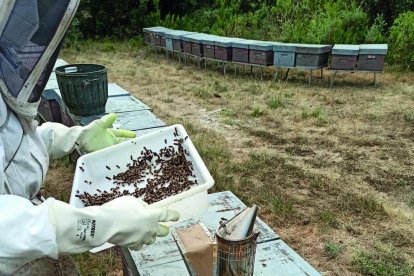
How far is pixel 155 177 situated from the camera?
1926 millimetres

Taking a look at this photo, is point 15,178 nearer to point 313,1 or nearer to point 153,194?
point 153,194

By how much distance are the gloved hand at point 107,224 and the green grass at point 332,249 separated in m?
1.86

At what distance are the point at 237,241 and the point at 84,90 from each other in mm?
3093

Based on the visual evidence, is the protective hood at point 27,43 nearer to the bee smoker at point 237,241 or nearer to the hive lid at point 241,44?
the bee smoker at point 237,241

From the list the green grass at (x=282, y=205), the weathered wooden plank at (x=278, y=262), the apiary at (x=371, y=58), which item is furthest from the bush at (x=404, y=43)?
the weathered wooden plank at (x=278, y=262)

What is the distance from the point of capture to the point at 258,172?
4.12 metres

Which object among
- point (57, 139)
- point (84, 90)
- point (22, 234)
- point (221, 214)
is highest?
point (22, 234)

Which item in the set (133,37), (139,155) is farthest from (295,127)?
(133,37)

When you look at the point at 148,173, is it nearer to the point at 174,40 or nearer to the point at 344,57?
the point at 344,57

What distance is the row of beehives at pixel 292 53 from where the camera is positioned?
6559 mm

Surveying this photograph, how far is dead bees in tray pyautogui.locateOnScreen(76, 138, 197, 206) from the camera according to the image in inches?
68.6

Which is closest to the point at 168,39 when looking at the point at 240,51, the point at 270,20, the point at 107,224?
the point at 240,51

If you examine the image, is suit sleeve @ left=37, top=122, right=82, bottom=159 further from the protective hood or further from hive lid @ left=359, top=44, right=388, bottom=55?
hive lid @ left=359, top=44, right=388, bottom=55

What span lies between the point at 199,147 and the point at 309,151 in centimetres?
124
